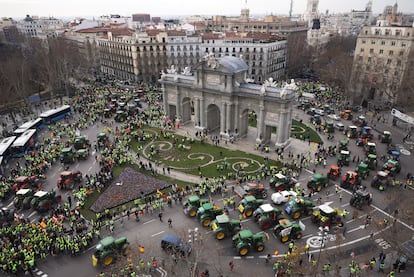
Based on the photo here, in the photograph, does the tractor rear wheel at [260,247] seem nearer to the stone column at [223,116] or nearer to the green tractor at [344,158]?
the green tractor at [344,158]

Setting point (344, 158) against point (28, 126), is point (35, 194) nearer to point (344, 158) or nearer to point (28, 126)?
point (28, 126)

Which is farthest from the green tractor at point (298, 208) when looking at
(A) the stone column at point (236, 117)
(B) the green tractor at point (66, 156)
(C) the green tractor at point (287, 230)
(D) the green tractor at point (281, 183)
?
(B) the green tractor at point (66, 156)

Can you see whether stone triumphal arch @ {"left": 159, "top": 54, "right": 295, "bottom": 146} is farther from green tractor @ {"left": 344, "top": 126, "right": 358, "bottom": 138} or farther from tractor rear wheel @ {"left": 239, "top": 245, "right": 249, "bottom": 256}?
tractor rear wheel @ {"left": 239, "top": 245, "right": 249, "bottom": 256}

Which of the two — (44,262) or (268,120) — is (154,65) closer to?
(268,120)

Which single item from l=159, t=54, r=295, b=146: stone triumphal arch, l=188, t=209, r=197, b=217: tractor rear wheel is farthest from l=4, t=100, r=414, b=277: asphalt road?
l=159, t=54, r=295, b=146: stone triumphal arch

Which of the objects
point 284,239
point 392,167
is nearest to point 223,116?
point 392,167
